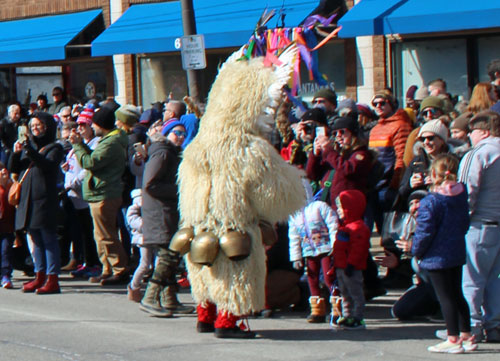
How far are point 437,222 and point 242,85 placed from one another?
6.00ft

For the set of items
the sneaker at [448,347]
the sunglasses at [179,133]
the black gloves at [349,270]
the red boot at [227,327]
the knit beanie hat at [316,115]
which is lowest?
the sneaker at [448,347]

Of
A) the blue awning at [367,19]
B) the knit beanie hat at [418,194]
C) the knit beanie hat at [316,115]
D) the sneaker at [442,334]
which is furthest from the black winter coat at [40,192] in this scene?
the blue awning at [367,19]

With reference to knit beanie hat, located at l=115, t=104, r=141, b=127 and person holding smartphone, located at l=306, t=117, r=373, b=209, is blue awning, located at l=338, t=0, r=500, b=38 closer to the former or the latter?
knit beanie hat, located at l=115, t=104, r=141, b=127

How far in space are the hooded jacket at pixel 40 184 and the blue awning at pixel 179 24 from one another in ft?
18.4

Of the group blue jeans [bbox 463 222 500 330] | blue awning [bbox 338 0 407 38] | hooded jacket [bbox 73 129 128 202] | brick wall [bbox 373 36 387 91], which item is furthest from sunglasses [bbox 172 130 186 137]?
brick wall [bbox 373 36 387 91]

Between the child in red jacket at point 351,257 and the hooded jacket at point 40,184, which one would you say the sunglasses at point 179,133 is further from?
the child in red jacket at point 351,257

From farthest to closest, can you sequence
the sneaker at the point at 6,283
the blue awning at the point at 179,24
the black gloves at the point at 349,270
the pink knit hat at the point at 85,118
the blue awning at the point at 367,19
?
the blue awning at the point at 179,24 < the blue awning at the point at 367,19 < the pink knit hat at the point at 85,118 < the sneaker at the point at 6,283 < the black gloves at the point at 349,270

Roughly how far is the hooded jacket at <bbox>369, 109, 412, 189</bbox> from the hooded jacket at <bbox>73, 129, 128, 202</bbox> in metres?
2.75

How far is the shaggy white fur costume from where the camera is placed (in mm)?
7324

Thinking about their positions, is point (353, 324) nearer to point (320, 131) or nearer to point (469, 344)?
point (469, 344)

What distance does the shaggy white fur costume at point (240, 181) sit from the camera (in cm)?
732

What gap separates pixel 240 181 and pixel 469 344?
210 cm

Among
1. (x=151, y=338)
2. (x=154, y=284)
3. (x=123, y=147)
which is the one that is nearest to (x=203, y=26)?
(x=123, y=147)

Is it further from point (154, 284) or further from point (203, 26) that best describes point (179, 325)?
point (203, 26)
